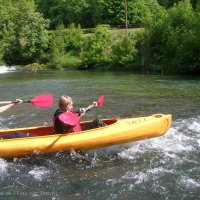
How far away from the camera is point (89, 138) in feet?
25.9

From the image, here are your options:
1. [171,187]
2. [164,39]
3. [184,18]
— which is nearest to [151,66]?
[164,39]

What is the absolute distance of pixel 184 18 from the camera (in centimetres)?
3083

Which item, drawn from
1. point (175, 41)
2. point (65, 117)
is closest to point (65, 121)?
point (65, 117)

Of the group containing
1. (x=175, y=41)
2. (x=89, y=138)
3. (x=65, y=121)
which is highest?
(x=65, y=121)

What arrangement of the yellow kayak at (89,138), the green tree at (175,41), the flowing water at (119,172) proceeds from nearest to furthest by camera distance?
1. the flowing water at (119,172)
2. the yellow kayak at (89,138)
3. the green tree at (175,41)

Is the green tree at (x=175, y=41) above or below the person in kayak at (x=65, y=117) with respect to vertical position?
below

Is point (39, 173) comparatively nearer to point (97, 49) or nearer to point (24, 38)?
point (97, 49)

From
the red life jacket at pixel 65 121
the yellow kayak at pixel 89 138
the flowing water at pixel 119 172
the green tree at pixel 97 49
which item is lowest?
the green tree at pixel 97 49

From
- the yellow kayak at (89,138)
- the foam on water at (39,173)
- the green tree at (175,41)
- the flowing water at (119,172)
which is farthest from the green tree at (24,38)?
the foam on water at (39,173)

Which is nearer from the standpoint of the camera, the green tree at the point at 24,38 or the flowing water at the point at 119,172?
the flowing water at the point at 119,172

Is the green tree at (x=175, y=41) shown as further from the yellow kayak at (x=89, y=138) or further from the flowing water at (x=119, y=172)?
the yellow kayak at (x=89, y=138)

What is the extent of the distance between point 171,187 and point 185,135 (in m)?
3.17

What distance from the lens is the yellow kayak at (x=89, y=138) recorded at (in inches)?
303

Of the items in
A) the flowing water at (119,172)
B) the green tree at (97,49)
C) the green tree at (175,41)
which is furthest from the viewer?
the green tree at (97,49)
